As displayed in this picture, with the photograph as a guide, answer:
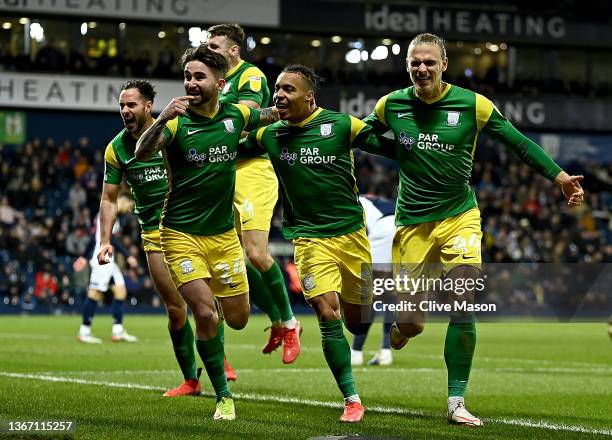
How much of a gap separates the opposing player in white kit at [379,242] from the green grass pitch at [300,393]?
0.31m

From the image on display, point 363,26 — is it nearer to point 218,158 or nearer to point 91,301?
point 91,301

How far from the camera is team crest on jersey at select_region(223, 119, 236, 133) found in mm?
8414

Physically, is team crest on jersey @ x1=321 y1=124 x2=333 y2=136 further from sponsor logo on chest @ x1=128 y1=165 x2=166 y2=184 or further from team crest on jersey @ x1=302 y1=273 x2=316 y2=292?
sponsor logo on chest @ x1=128 y1=165 x2=166 y2=184

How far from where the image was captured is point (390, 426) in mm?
7746

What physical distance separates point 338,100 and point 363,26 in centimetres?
241

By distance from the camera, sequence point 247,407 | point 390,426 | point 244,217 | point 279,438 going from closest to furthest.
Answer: point 279,438
point 390,426
point 247,407
point 244,217

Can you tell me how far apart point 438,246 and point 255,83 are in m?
2.51

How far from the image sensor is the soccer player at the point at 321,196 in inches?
323

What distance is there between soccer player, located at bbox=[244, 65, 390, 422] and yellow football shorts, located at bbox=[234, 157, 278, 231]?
1752 millimetres

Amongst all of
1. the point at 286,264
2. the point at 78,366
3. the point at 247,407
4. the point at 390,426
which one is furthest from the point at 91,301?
the point at 286,264

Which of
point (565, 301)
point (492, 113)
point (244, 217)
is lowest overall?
point (565, 301)

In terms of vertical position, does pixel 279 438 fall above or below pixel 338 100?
below

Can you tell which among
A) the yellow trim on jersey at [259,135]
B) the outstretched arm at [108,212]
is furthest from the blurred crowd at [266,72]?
the yellow trim on jersey at [259,135]

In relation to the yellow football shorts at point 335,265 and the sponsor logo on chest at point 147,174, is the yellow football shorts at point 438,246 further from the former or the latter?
the sponsor logo on chest at point 147,174
